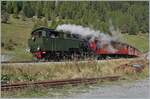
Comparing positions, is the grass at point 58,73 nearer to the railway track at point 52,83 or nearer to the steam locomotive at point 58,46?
the railway track at point 52,83

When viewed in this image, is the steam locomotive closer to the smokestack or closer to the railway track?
the smokestack

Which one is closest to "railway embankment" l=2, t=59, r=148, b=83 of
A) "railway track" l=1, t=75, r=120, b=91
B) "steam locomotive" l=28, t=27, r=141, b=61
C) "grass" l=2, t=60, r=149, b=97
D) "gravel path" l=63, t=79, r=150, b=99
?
"grass" l=2, t=60, r=149, b=97

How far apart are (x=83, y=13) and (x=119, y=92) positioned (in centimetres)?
2074

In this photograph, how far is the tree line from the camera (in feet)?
106

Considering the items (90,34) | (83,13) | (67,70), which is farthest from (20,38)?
(67,70)

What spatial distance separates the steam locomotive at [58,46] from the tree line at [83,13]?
8.21 m

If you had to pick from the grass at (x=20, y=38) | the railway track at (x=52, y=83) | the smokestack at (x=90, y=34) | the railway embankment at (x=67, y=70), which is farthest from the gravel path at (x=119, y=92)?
the grass at (x=20, y=38)

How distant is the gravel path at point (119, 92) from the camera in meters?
14.1

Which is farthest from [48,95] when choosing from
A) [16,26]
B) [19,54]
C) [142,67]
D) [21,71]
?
[16,26]

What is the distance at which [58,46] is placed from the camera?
2161cm

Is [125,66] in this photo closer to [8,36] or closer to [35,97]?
[35,97]

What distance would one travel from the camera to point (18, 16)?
33812 millimetres

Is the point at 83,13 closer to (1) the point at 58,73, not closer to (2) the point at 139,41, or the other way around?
(2) the point at 139,41

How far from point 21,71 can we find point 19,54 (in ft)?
30.2
